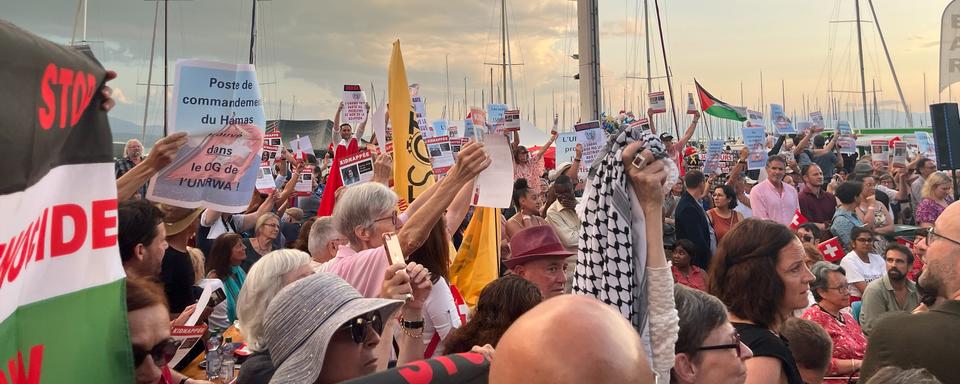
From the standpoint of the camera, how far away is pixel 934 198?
11117mm

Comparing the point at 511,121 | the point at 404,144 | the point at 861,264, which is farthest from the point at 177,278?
the point at 511,121

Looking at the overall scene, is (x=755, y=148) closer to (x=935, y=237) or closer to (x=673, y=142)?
(x=673, y=142)

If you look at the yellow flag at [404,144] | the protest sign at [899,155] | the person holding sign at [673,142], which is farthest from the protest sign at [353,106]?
the protest sign at [899,155]

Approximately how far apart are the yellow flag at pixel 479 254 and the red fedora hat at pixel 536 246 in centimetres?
109

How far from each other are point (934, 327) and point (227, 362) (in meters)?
3.32

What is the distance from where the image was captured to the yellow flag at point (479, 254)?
19.6 ft

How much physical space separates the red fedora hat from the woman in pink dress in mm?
1839

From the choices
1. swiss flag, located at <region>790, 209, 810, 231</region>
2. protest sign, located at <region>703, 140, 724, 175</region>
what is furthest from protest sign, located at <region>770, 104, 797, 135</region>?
swiss flag, located at <region>790, 209, 810, 231</region>

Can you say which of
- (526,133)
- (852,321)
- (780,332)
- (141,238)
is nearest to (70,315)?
(141,238)

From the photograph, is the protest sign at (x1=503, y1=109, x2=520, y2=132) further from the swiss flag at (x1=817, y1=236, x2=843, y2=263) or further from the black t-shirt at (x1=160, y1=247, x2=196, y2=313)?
the black t-shirt at (x1=160, y1=247, x2=196, y2=313)

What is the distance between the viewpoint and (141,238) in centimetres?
374

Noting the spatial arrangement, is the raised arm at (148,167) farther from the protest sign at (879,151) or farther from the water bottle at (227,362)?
the protest sign at (879,151)

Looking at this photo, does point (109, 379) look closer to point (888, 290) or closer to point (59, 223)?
point (59, 223)

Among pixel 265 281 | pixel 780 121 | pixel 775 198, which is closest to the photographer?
pixel 265 281
